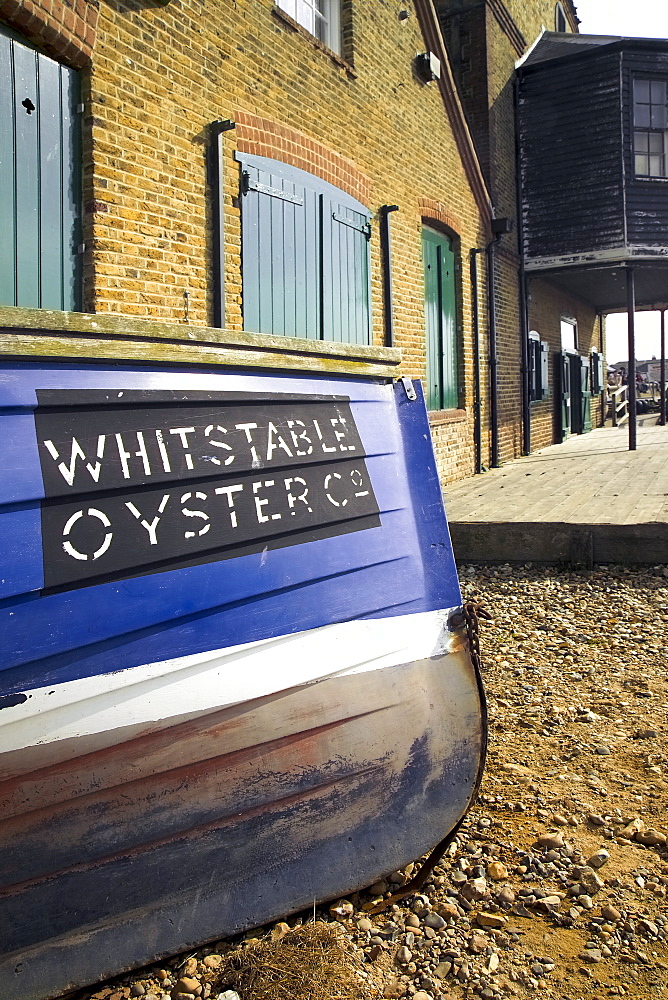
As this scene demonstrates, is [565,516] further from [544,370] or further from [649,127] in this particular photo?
[649,127]

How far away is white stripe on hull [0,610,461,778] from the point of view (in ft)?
5.99

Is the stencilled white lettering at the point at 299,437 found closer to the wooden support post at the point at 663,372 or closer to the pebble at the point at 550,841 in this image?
the pebble at the point at 550,841

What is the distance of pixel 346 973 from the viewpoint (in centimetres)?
203

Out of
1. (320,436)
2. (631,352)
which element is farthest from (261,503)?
(631,352)

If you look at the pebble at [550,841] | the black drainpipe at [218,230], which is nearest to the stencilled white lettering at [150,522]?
the pebble at [550,841]

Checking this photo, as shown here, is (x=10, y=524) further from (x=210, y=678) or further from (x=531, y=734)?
(x=531, y=734)

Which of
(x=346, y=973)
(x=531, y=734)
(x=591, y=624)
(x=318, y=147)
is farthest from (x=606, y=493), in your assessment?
(x=346, y=973)

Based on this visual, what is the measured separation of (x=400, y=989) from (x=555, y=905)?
58 centimetres

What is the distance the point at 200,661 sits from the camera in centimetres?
205

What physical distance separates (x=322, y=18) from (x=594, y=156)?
6677mm

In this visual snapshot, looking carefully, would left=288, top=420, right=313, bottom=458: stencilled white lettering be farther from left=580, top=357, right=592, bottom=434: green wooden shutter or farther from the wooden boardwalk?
left=580, top=357, right=592, bottom=434: green wooden shutter

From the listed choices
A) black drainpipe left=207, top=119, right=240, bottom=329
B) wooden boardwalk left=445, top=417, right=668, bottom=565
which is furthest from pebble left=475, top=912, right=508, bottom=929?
black drainpipe left=207, top=119, right=240, bottom=329

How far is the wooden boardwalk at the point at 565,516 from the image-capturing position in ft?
20.5

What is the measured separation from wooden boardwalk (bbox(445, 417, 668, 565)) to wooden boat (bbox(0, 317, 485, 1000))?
400 centimetres
